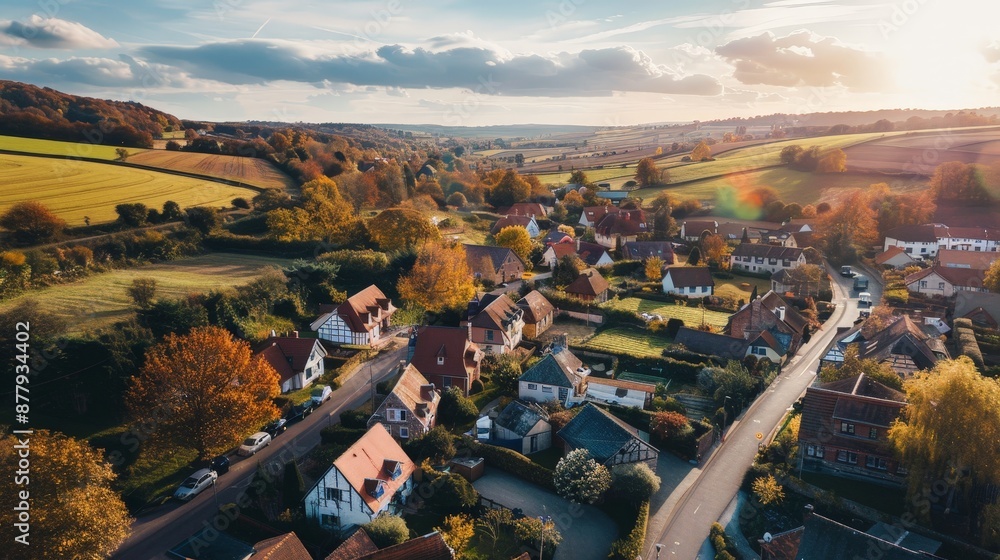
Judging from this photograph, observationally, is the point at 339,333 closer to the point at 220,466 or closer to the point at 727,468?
the point at 220,466

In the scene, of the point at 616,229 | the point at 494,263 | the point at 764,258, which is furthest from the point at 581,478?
the point at 616,229

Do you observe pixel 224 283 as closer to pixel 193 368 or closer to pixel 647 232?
pixel 193 368

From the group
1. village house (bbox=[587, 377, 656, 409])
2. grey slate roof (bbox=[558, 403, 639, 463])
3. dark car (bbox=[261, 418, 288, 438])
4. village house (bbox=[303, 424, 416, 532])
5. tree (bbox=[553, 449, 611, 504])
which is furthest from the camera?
village house (bbox=[587, 377, 656, 409])

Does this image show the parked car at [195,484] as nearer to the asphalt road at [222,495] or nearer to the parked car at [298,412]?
the asphalt road at [222,495]

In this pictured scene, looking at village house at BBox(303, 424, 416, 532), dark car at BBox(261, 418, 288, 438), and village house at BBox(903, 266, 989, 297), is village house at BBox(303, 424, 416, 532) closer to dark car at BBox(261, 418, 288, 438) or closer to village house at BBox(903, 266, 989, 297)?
dark car at BBox(261, 418, 288, 438)

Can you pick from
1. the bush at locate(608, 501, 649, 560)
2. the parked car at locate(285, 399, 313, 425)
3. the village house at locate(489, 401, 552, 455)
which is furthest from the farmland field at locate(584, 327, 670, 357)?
the parked car at locate(285, 399, 313, 425)
